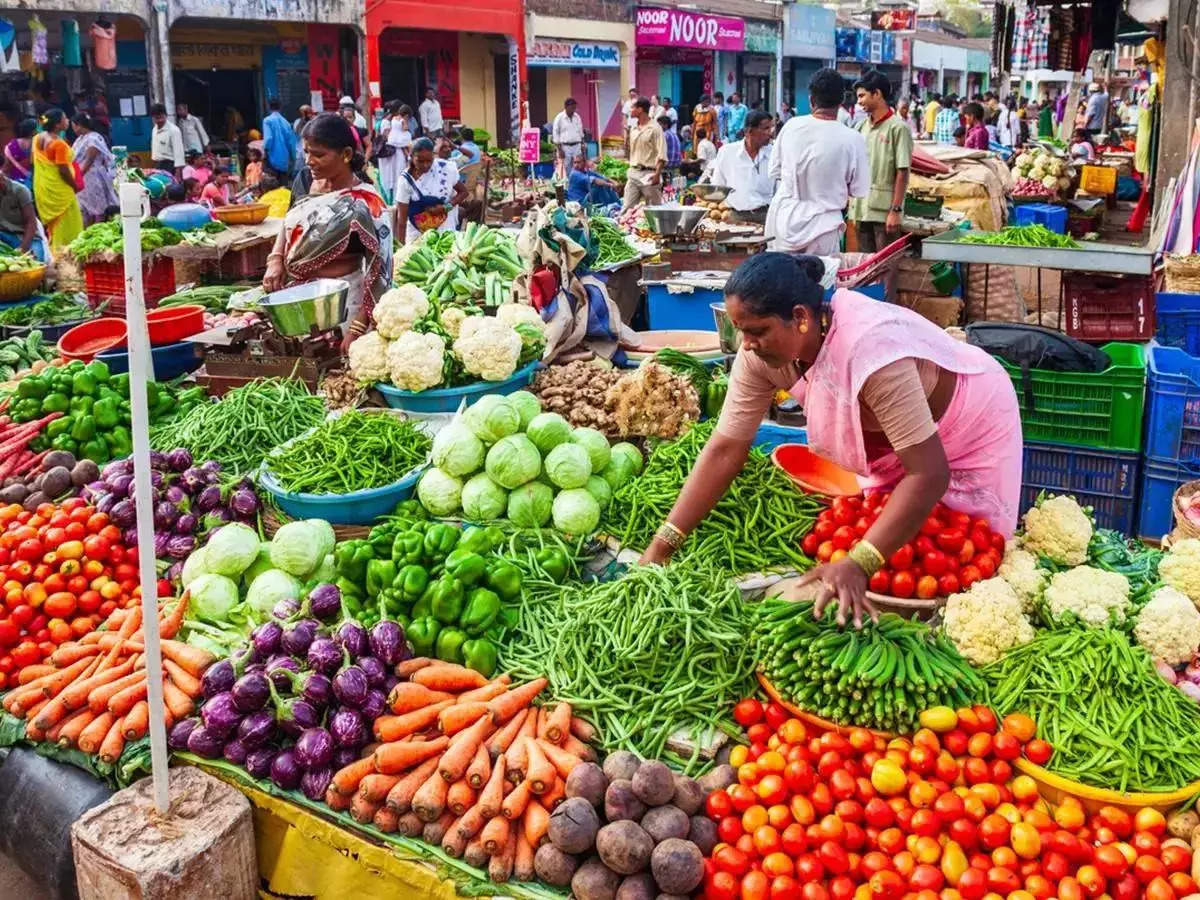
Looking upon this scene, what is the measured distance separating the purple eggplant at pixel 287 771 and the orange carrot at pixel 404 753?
0.23m

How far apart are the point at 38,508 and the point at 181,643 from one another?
1.28 meters

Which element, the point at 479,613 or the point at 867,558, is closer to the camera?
the point at 867,558

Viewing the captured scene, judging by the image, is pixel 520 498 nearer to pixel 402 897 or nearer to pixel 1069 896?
pixel 402 897

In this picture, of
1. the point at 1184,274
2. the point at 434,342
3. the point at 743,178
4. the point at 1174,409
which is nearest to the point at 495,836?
the point at 434,342

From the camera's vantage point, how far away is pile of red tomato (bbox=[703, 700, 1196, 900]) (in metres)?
2.36

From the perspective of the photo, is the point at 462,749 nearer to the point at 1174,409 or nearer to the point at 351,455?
the point at 351,455

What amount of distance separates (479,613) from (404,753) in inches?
20.9

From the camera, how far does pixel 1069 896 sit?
229 centimetres

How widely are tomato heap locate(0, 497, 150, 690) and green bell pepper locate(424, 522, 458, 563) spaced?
1.29 metres

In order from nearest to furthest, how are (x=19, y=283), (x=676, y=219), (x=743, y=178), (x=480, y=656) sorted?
(x=480, y=656), (x=676, y=219), (x=19, y=283), (x=743, y=178)

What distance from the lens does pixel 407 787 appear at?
2740 mm

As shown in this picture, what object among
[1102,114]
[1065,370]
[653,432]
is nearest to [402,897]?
[653,432]

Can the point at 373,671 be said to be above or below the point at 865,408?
below

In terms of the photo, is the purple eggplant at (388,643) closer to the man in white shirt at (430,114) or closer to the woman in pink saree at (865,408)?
the woman in pink saree at (865,408)
